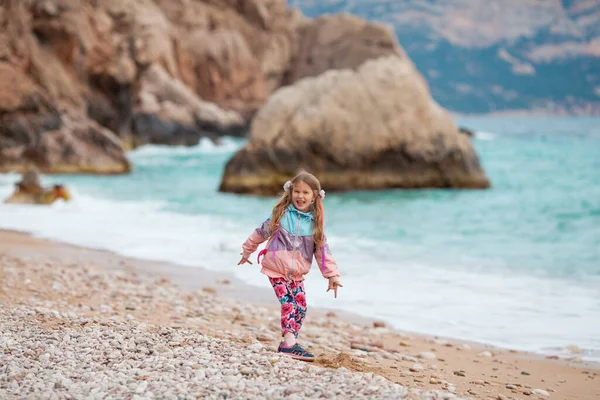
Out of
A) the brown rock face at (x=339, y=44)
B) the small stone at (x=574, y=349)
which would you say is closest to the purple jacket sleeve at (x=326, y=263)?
the small stone at (x=574, y=349)

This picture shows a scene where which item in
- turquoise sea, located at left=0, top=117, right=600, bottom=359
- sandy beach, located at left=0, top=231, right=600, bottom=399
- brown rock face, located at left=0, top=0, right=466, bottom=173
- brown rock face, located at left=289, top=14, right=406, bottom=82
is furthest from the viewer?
brown rock face, located at left=289, top=14, right=406, bottom=82

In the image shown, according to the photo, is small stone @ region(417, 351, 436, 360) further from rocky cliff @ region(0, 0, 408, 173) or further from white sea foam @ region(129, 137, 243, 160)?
white sea foam @ region(129, 137, 243, 160)

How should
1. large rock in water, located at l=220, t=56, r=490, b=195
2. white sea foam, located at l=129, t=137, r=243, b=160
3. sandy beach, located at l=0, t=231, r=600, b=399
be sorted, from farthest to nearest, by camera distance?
1. white sea foam, located at l=129, t=137, r=243, b=160
2. large rock in water, located at l=220, t=56, r=490, b=195
3. sandy beach, located at l=0, t=231, r=600, b=399

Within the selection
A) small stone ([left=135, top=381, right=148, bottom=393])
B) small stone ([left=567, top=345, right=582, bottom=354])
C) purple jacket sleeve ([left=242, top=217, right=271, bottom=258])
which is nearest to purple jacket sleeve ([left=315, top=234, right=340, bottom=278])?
purple jacket sleeve ([left=242, top=217, right=271, bottom=258])

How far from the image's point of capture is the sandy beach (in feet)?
13.5

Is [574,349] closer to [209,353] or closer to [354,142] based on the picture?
[209,353]

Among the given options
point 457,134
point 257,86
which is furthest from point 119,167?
point 257,86

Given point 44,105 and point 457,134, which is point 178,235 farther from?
point 44,105

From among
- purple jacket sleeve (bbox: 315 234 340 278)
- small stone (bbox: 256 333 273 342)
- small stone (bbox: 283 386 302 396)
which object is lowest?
small stone (bbox: 283 386 302 396)

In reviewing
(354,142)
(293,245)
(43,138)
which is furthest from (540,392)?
(43,138)

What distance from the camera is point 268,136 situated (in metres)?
21.2

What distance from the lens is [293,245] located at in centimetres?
510

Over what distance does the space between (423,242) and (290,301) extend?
871 centimetres

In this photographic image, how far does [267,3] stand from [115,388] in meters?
78.8
